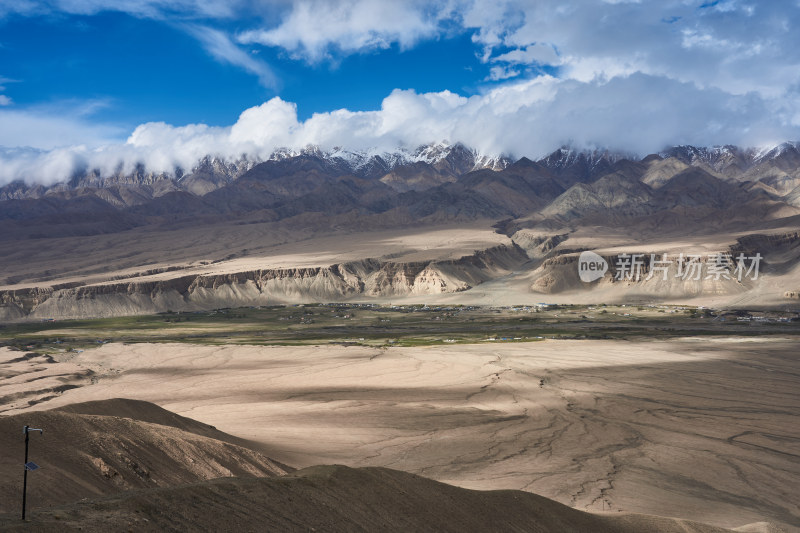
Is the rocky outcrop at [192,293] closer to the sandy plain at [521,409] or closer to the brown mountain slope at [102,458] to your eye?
the sandy plain at [521,409]

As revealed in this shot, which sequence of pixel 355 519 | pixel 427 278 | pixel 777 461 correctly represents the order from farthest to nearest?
1. pixel 427 278
2. pixel 777 461
3. pixel 355 519

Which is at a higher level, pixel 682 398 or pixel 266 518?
pixel 266 518

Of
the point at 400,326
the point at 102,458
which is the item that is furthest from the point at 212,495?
the point at 400,326

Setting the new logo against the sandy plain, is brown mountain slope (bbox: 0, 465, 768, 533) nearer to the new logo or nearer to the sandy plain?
the sandy plain

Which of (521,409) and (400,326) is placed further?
(400,326)

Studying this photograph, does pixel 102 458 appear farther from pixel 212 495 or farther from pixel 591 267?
pixel 591 267

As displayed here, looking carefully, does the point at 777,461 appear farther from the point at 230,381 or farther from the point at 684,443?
the point at 230,381

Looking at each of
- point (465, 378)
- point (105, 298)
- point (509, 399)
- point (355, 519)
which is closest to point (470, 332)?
point (465, 378)
